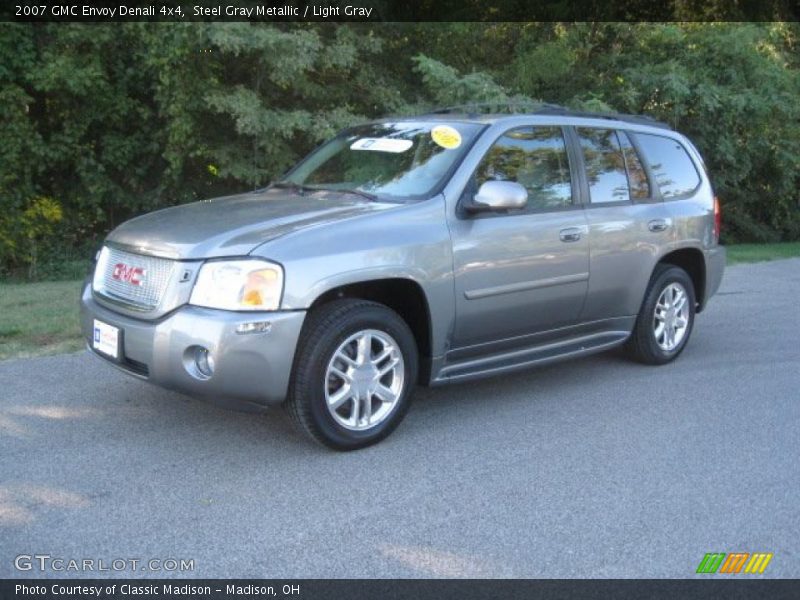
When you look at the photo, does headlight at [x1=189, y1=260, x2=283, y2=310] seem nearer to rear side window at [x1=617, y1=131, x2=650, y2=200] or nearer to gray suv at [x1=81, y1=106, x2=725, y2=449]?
gray suv at [x1=81, y1=106, x2=725, y2=449]

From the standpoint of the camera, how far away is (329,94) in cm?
1460

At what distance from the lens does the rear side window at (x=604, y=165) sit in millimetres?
6048

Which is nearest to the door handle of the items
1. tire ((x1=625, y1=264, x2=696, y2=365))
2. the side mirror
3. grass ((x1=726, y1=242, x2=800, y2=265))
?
tire ((x1=625, y1=264, x2=696, y2=365))

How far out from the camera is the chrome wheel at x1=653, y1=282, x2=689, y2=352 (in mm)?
6691

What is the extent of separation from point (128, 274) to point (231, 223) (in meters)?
0.62

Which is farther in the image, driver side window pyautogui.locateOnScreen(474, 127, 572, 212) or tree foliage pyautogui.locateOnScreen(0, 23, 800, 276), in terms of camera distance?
tree foliage pyautogui.locateOnScreen(0, 23, 800, 276)

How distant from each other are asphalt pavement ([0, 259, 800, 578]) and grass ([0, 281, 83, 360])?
418 millimetres

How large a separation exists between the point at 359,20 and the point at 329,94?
129cm

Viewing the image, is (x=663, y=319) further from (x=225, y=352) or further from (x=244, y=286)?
(x=225, y=352)

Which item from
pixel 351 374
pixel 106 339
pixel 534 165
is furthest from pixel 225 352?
pixel 534 165

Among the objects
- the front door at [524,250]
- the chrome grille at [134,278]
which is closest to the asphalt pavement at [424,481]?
the front door at [524,250]

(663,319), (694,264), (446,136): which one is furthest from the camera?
(694,264)

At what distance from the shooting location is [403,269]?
15.8 feet
